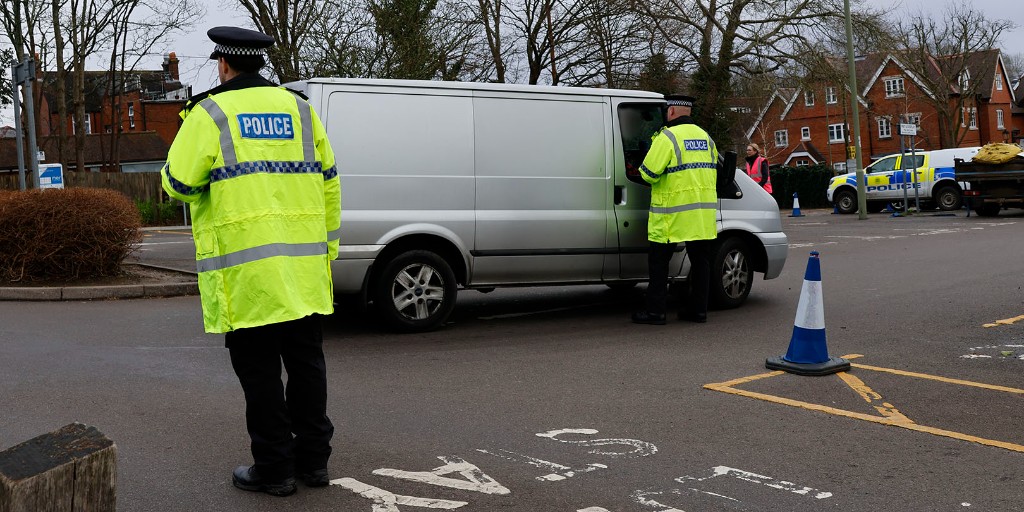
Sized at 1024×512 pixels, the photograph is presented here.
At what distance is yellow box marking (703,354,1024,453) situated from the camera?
16.6 feet

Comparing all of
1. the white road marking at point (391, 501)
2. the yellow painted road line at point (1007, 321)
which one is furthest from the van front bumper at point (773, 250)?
the white road marking at point (391, 501)

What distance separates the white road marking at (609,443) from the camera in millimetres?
4820

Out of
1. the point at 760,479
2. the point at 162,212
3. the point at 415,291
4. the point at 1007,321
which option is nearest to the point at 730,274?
the point at 1007,321

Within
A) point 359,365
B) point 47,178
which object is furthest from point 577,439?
point 47,178

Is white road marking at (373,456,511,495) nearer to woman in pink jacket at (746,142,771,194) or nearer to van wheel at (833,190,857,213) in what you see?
woman in pink jacket at (746,142,771,194)

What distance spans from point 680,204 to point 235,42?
532 centimetres

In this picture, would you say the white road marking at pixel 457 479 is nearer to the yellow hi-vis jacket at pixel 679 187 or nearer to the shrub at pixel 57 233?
the yellow hi-vis jacket at pixel 679 187

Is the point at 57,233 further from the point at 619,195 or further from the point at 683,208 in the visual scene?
the point at 683,208

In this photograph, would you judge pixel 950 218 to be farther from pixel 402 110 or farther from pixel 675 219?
pixel 402 110

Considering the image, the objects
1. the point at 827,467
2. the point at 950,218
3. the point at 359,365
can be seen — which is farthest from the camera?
the point at 950,218

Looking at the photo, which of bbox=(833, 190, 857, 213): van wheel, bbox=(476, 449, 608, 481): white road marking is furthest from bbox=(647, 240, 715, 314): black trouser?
bbox=(833, 190, 857, 213): van wheel

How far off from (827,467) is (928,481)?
0.42m

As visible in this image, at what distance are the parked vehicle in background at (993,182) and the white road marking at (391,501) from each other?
77.6 ft

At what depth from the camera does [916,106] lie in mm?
66688
